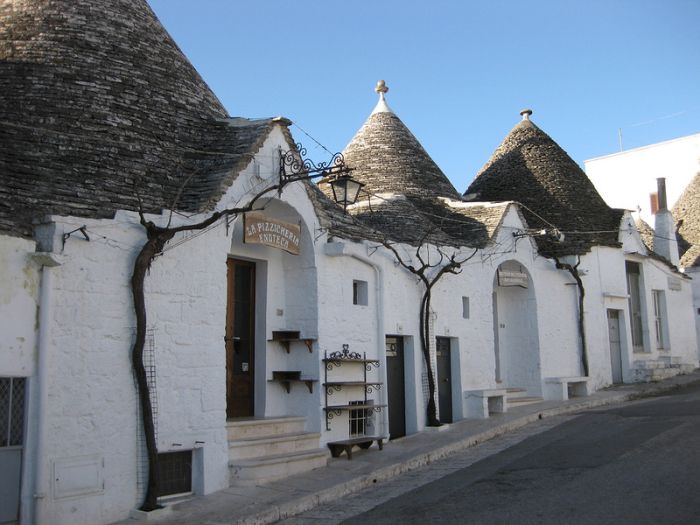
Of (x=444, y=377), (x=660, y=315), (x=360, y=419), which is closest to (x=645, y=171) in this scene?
(x=660, y=315)

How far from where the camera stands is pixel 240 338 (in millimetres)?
11469

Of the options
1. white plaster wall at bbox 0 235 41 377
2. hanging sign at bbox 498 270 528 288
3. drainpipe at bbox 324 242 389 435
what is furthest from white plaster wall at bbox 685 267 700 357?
white plaster wall at bbox 0 235 41 377

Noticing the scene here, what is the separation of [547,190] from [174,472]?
1551cm

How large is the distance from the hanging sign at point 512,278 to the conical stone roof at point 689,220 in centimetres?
1149

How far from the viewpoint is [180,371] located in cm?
914

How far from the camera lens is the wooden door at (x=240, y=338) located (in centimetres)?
1126

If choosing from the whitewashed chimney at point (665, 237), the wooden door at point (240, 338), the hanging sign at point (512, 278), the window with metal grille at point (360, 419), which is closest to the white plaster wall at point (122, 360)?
the wooden door at point (240, 338)

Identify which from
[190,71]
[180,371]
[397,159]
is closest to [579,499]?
[180,371]

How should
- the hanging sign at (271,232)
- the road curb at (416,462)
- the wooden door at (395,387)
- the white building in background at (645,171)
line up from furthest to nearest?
the white building in background at (645,171)
the wooden door at (395,387)
the hanging sign at (271,232)
the road curb at (416,462)

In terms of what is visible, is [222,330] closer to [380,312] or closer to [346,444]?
[346,444]

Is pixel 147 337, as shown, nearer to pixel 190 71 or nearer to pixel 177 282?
pixel 177 282

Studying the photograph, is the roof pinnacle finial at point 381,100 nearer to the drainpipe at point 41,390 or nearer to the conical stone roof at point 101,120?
the conical stone roof at point 101,120

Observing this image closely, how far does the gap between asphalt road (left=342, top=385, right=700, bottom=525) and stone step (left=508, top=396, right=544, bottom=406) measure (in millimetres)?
4705

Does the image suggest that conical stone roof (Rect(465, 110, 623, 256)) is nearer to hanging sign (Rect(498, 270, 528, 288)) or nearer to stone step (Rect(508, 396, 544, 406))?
hanging sign (Rect(498, 270, 528, 288))
